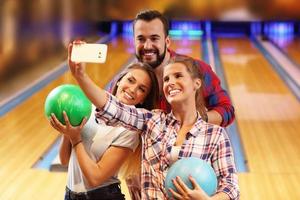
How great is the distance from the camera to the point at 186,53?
7734 millimetres

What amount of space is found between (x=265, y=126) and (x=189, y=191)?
3211mm

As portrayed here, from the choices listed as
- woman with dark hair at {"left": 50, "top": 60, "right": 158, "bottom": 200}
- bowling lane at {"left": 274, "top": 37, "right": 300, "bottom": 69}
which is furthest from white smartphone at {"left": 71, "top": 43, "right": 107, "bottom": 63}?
bowling lane at {"left": 274, "top": 37, "right": 300, "bottom": 69}

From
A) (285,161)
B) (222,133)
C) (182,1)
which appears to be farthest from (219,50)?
(222,133)

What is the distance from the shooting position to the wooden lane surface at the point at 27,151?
3234mm

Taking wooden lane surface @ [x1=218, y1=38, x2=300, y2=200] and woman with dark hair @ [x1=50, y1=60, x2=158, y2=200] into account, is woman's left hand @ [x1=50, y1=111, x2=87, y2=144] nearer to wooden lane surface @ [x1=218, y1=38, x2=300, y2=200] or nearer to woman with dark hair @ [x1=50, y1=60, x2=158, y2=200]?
woman with dark hair @ [x1=50, y1=60, x2=158, y2=200]

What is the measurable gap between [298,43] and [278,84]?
10.9ft

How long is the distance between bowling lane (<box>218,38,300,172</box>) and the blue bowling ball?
2.15 meters

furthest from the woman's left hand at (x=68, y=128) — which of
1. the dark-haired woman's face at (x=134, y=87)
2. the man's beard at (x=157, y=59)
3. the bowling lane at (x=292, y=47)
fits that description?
the bowling lane at (x=292, y=47)

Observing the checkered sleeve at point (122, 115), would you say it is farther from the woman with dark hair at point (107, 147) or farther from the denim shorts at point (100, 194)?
the denim shorts at point (100, 194)

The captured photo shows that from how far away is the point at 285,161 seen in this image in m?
3.76

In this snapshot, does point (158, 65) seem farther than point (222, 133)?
Yes

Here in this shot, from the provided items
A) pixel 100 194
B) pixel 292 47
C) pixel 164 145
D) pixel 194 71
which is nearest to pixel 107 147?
pixel 100 194

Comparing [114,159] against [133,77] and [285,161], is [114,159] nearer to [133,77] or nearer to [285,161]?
[133,77]

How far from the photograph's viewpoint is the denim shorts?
5.99 ft
